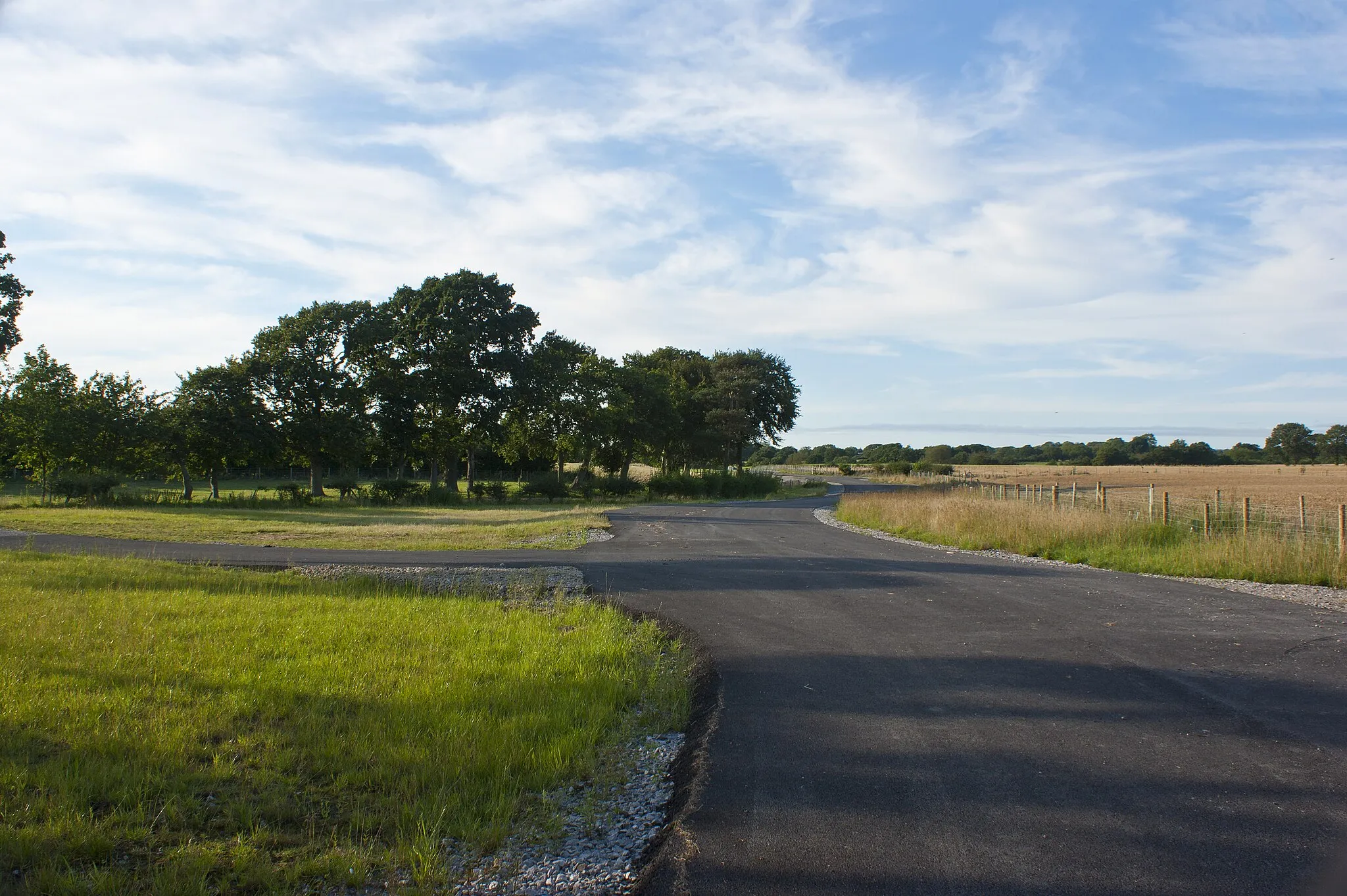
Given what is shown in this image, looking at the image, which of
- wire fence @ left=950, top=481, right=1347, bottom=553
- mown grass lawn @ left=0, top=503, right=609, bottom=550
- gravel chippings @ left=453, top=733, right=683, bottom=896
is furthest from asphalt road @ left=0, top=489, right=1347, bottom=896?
mown grass lawn @ left=0, top=503, right=609, bottom=550

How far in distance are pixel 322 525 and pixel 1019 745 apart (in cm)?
2514

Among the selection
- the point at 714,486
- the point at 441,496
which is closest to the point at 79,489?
the point at 441,496

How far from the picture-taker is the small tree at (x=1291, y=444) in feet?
306

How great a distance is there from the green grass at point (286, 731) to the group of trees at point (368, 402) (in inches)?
1301

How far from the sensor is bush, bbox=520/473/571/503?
46.0 meters

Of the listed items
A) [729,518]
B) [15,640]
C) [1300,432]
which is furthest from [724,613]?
[1300,432]

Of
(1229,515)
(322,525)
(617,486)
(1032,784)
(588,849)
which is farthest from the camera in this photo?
(617,486)

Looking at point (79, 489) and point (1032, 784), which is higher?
point (79, 489)

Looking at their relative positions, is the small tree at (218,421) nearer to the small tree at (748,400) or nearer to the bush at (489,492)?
the bush at (489,492)

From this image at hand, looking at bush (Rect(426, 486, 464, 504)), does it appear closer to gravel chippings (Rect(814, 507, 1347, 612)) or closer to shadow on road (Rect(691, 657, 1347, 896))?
gravel chippings (Rect(814, 507, 1347, 612))

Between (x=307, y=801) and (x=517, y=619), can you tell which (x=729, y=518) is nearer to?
(x=517, y=619)

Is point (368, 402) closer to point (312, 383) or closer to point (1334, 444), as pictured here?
point (312, 383)

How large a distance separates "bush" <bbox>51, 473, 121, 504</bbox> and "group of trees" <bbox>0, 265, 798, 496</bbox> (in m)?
2.18

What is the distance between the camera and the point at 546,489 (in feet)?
151
